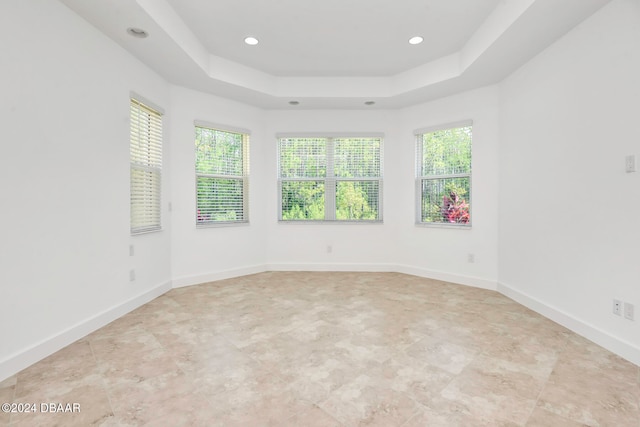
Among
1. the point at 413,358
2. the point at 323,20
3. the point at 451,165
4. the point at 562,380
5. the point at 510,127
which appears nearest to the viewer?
the point at 562,380

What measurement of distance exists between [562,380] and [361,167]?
12.2ft

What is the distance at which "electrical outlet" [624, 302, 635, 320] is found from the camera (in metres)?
2.22

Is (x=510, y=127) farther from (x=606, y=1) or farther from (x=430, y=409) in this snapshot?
(x=430, y=409)

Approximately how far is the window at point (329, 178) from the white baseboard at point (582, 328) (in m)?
2.29

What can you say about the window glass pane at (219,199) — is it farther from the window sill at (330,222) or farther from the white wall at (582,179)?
the white wall at (582,179)

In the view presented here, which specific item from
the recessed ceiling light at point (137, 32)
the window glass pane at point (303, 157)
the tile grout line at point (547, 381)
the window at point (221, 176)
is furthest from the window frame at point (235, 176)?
the tile grout line at point (547, 381)

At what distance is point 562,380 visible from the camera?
193cm

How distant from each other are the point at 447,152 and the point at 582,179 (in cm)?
200

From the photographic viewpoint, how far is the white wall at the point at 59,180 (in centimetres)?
204

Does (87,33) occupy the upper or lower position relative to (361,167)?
upper

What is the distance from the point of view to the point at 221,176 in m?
4.57

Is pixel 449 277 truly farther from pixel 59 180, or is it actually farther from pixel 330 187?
pixel 59 180

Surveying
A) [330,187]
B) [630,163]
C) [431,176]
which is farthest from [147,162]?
[630,163]

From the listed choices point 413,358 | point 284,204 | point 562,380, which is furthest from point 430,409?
point 284,204
